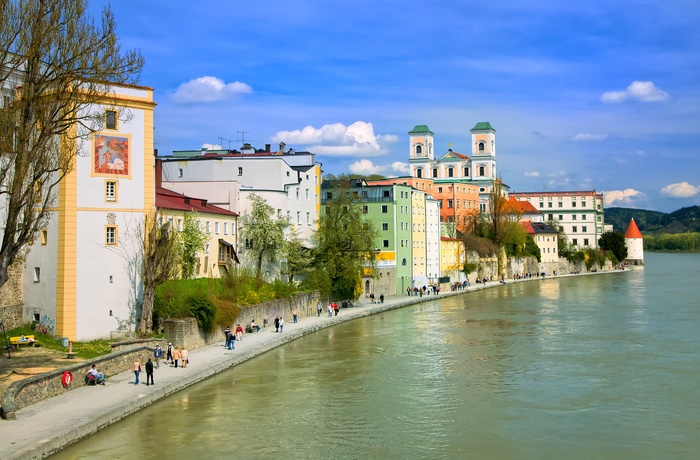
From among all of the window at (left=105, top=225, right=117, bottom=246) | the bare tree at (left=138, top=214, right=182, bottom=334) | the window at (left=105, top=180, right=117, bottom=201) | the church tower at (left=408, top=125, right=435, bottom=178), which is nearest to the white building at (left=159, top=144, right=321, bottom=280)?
the bare tree at (left=138, top=214, right=182, bottom=334)

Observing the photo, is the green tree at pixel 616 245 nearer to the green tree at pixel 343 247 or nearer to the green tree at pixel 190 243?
the green tree at pixel 343 247

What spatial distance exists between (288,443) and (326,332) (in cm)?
2397

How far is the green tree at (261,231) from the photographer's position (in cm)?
5053

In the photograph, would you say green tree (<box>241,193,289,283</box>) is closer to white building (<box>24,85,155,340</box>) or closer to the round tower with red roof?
white building (<box>24,85,155,340</box>)

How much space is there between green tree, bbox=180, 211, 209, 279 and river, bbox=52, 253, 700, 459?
23.5ft

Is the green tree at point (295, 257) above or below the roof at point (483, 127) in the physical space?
below

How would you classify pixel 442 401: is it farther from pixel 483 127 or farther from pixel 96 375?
pixel 483 127

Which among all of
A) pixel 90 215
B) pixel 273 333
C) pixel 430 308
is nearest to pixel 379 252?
pixel 430 308

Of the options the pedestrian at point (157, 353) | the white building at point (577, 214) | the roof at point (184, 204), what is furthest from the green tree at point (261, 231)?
Result: the white building at point (577, 214)

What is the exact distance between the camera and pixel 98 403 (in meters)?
23.7

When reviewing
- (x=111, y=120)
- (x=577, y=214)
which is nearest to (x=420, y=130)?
(x=577, y=214)

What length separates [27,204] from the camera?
23531 mm

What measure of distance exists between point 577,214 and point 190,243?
123 metres

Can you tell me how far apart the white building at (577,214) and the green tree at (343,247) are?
9772 centimetres
